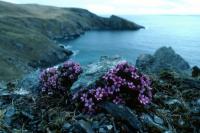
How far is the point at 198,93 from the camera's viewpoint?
1133cm

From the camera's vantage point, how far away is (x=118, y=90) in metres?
9.45

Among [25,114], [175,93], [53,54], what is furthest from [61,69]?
[53,54]

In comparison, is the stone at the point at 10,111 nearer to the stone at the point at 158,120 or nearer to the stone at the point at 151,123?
the stone at the point at 151,123

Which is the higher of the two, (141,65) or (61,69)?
(61,69)

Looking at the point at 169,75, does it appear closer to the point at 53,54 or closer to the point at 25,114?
the point at 25,114

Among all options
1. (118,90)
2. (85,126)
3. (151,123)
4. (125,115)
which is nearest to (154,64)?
(118,90)

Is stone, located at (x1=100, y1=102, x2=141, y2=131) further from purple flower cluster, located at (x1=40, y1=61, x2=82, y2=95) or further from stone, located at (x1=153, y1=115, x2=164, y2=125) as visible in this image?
purple flower cluster, located at (x1=40, y1=61, x2=82, y2=95)

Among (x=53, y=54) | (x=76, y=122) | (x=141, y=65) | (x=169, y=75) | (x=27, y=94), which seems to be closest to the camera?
(x=76, y=122)

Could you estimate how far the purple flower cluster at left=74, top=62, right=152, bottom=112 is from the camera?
9.42 metres

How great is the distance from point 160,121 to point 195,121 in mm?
979

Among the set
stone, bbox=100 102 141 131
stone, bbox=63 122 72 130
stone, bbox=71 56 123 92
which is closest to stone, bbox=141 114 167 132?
stone, bbox=100 102 141 131

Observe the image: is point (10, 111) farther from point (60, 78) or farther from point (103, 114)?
point (103, 114)

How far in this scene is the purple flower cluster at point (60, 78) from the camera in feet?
36.0

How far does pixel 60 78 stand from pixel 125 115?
2852mm
